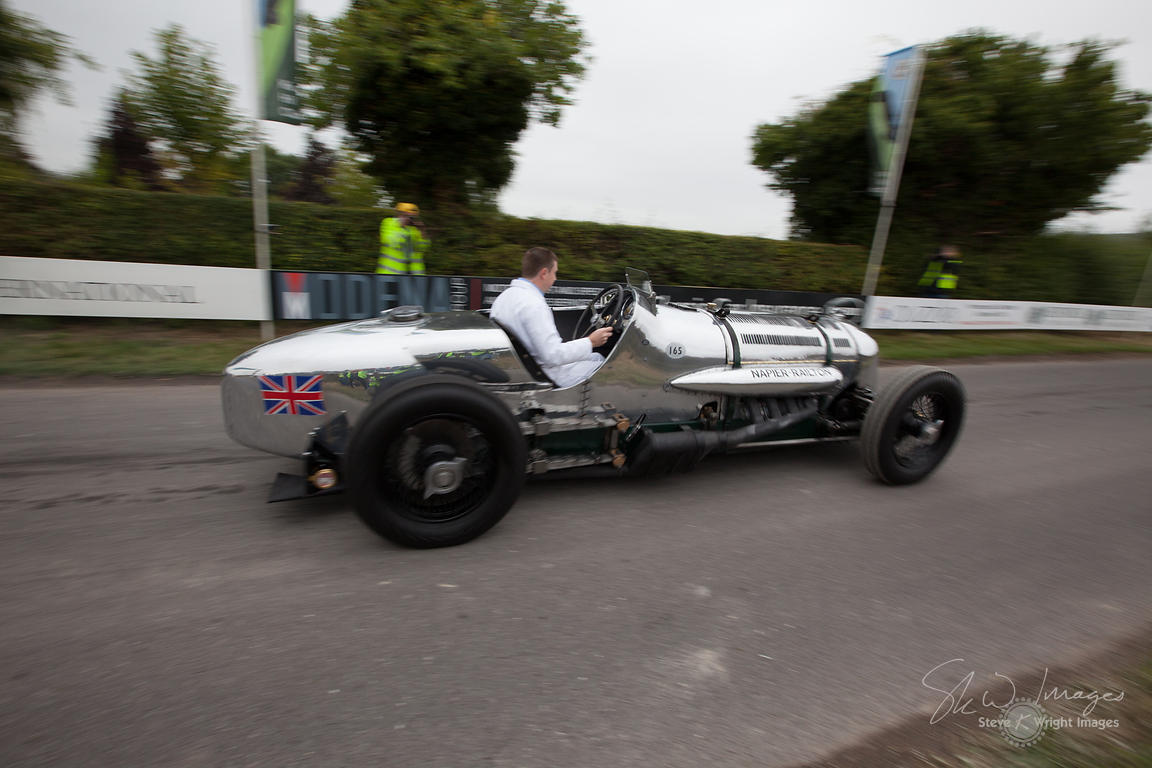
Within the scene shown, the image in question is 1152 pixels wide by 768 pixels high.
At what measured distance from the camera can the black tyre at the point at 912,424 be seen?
3709 millimetres

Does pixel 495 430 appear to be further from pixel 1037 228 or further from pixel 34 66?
pixel 1037 228

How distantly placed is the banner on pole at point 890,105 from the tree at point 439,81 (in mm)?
5123

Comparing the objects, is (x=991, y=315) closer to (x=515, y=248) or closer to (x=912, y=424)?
(x=515, y=248)

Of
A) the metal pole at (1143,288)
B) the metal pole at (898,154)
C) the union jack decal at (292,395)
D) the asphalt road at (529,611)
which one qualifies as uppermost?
the metal pole at (898,154)

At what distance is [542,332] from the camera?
317cm

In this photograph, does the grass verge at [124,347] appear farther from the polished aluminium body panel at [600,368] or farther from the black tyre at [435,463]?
the black tyre at [435,463]

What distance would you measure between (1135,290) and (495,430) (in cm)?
1980

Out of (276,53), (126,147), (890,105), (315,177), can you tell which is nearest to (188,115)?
(126,147)

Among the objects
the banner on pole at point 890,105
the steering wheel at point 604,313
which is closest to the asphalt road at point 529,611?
the steering wheel at point 604,313

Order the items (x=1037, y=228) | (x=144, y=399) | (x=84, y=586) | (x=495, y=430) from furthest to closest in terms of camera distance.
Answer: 1. (x=1037, y=228)
2. (x=144, y=399)
3. (x=495, y=430)
4. (x=84, y=586)

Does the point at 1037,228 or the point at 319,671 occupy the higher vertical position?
the point at 1037,228

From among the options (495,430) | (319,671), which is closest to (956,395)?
(495,430)

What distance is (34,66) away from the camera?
11.1m

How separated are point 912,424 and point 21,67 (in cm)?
1557
